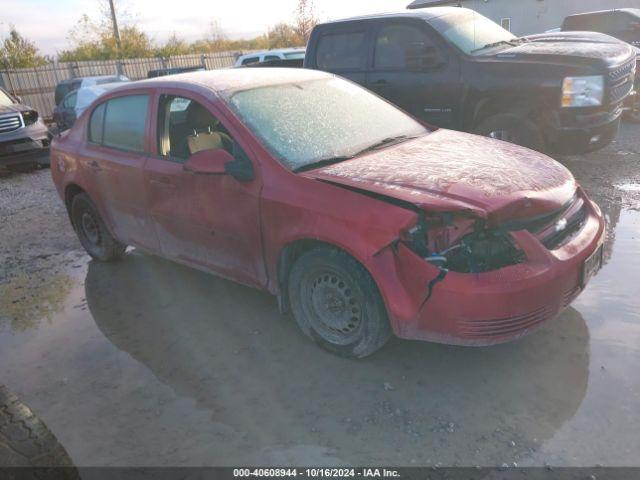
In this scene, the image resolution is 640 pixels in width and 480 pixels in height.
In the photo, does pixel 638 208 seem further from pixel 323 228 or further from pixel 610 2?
pixel 610 2

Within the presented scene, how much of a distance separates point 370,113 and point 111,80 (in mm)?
12651

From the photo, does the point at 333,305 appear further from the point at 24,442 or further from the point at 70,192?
the point at 70,192

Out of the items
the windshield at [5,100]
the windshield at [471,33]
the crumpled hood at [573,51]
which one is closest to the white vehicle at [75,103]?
the windshield at [5,100]

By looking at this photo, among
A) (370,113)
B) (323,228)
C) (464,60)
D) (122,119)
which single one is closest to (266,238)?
(323,228)

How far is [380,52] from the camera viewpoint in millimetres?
6750

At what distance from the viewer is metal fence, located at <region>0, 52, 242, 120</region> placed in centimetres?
2036

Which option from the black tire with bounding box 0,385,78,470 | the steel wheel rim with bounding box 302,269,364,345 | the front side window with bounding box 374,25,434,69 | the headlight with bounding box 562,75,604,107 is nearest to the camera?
the black tire with bounding box 0,385,78,470

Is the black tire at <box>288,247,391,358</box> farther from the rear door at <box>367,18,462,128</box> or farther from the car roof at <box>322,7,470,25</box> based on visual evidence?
the car roof at <box>322,7,470,25</box>

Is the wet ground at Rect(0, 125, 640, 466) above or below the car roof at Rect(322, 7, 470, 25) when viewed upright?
below

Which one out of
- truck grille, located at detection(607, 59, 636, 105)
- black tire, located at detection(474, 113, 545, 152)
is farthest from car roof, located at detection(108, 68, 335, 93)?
truck grille, located at detection(607, 59, 636, 105)

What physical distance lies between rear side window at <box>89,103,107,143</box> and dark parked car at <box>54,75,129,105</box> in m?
10.5

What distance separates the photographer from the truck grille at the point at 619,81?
228 inches

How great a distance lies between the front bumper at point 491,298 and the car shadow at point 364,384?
339 millimetres

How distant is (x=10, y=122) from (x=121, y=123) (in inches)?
274
